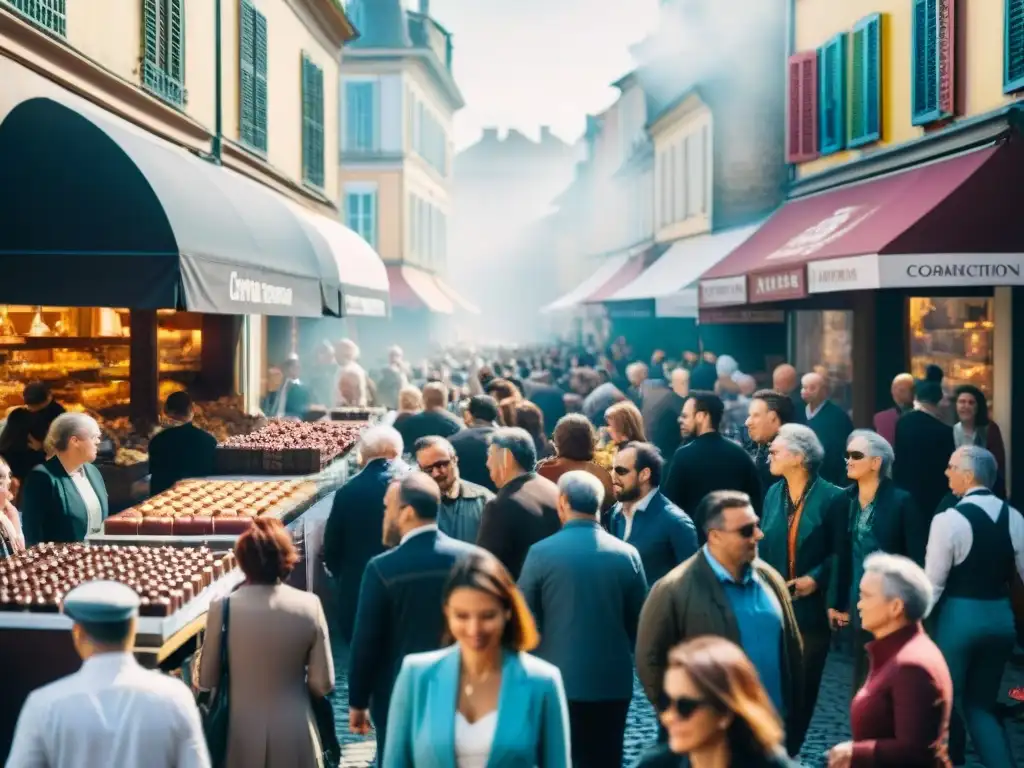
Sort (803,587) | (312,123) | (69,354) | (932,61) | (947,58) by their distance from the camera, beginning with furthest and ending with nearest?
(312,123)
(69,354)
(932,61)
(947,58)
(803,587)

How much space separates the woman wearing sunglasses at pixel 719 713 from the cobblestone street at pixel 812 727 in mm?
3655

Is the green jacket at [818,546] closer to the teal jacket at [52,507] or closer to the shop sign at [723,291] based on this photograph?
the teal jacket at [52,507]

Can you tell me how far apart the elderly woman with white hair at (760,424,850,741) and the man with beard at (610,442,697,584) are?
61 cm

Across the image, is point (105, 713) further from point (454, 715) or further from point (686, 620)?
point (686, 620)

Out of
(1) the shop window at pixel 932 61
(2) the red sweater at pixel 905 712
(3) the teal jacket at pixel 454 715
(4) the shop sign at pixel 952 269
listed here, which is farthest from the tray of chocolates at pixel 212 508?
(1) the shop window at pixel 932 61

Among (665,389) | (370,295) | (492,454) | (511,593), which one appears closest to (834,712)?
(492,454)

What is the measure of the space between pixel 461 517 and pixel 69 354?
7.82 meters

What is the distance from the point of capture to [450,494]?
7.84m

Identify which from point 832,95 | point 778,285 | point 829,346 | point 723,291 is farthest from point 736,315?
point 778,285

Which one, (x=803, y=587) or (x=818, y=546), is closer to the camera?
(x=803, y=587)

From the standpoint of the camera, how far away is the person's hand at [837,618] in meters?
7.21

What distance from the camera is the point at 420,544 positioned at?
18.9 feet

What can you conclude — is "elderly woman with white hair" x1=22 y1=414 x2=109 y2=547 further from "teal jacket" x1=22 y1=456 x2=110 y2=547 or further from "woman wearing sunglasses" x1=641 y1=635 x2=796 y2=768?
"woman wearing sunglasses" x1=641 y1=635 x2=796 y2=768

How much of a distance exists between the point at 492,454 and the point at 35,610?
2.63 meters
